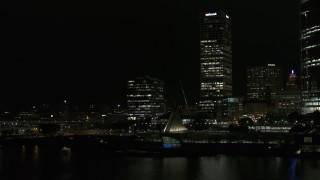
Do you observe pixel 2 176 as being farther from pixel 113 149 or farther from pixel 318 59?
pixel 318 59

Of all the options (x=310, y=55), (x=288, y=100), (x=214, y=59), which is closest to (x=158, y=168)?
(x=310, y=55)

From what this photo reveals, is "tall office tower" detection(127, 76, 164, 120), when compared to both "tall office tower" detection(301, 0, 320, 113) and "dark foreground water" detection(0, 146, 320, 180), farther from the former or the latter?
"dark foreground water" detection(0, 146, 320, 180)

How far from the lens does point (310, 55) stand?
100 m

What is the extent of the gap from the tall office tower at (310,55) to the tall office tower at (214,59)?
53.2m

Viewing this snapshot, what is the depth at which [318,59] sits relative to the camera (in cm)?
9844

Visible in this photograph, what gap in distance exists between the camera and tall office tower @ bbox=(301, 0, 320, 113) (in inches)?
3885

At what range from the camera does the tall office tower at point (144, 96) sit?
149m

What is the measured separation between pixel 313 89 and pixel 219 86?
58.6 meters

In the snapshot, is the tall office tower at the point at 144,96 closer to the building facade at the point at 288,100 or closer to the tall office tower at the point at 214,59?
the tall office tower at the point at 214,59

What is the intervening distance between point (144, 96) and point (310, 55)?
6195 centimetres

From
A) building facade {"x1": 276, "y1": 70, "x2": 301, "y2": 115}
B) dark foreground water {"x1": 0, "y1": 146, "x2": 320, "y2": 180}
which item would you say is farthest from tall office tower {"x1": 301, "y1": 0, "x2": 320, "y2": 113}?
dark foreground water {"x1": 0, "y1": 146, "x2": 320, "y2": 180}

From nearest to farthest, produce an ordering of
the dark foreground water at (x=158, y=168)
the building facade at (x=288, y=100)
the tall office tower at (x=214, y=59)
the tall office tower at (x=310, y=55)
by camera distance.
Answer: the dark foreground water at (x=158, y=168) → the tall office tower at (x=310, y=55) → the building facade at (x=288, y=100) → the tall office tower at (x=214, y=59)

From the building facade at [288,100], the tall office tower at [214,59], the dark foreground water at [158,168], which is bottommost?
the dark foreground water at [158,168]

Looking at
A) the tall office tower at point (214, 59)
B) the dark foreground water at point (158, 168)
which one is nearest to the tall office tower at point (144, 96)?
the tall office tower at point (214, 59)
